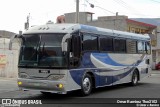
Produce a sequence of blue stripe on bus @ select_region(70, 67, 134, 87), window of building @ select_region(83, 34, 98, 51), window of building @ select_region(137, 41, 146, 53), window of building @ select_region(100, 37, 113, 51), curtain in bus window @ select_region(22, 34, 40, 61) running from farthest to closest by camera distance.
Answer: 1. window of building @ select_region(137, 41, 146, 53)
2. window of building @ select_region(100, 37, 113, 51)
3. window of building @ select_region(83, 34, 98, 51)
4. blue stripe on bus @ select_region(70, 67, 134, 87)
5. curtain in bus window @ select_region(22, 34, 40, 61)

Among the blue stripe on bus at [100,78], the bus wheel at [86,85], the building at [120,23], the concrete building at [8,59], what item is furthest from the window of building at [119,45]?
the building at [120,23]

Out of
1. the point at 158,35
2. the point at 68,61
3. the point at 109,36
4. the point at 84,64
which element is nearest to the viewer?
the point at 68,61

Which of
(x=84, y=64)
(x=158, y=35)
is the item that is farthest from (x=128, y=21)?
(x=84, y=64)

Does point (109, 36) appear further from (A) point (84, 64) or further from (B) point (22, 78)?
(B) point (22, 78)

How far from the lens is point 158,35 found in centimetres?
5159

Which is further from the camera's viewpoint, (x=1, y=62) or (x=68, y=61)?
(x=1, y=62)

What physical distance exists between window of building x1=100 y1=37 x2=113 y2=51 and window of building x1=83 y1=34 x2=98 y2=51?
22.7 inches

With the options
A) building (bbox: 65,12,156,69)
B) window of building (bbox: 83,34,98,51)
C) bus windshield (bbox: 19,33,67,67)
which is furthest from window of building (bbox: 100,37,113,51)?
building (bbox: 65,12,156,69)

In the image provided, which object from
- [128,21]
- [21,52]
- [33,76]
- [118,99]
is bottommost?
[118,99]

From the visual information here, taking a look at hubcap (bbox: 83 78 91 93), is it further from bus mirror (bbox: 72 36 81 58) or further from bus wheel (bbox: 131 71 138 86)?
bus wheel (bbox: 131 71 138 86)

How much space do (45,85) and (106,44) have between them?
4.76 m

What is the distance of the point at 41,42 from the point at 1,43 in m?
12.3

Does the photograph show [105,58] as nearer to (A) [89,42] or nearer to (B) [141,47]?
(A) [89,42]

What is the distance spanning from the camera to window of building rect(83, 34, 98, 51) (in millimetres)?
15406
